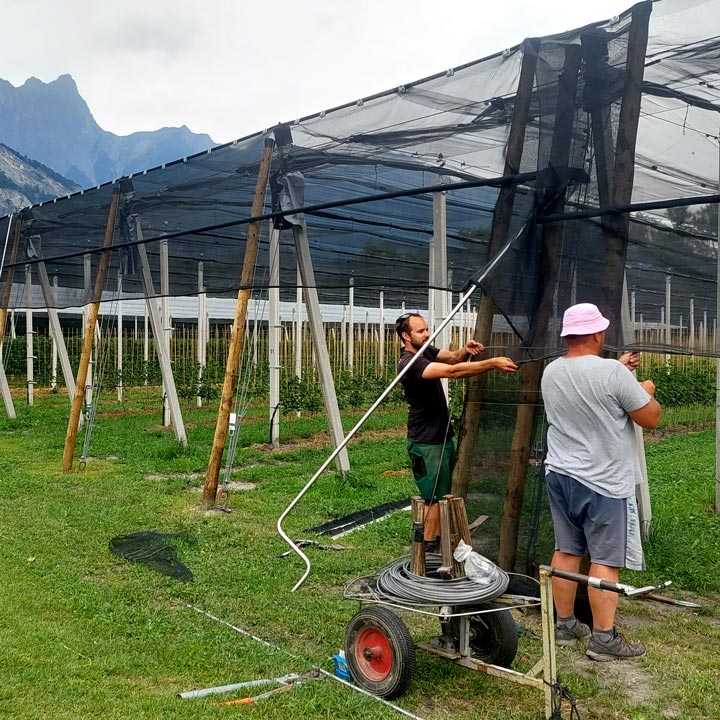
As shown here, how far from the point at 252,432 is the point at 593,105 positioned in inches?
337

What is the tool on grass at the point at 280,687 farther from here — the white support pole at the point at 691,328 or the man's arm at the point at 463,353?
the white support pole at the point at 691,328

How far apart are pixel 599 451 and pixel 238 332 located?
4.30 meters

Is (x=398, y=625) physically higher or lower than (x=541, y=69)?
lower

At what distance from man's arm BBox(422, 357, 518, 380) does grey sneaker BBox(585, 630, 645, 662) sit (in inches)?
52.7

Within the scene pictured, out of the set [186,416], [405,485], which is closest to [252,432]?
[186,416]

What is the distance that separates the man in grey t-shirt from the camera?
3535 mm

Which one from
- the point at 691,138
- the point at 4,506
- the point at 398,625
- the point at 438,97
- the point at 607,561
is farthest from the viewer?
the point at 4,506

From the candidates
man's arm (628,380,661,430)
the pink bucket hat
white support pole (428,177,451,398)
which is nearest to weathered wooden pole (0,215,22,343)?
white support pole (428,177,451,398)

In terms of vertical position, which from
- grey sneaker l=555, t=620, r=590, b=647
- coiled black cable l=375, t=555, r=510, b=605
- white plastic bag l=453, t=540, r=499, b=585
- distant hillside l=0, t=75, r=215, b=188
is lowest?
grey sneaker l=555, t=620, r=590, b=647

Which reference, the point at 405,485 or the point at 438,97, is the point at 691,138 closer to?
the point at 438,97

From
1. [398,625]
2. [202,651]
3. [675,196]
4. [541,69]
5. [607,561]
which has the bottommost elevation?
[202,651]

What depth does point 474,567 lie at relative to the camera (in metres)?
3.50

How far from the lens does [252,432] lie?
11.9 metres

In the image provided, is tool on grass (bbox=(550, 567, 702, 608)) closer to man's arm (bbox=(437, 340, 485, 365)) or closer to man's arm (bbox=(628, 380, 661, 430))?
man's arm (bbox=(628, 380, 661, 430))
